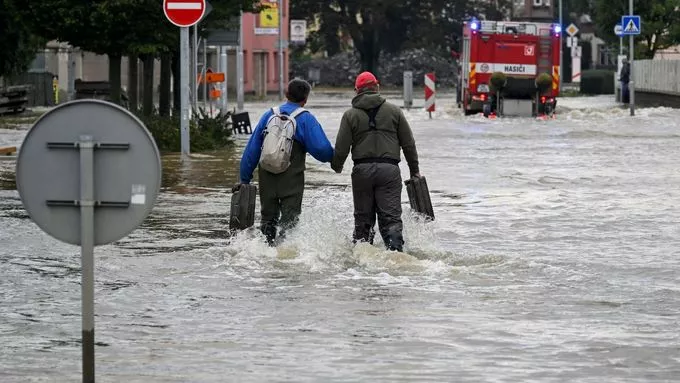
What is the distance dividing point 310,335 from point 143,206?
2851 millimetres

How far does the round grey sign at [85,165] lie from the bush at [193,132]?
19.8 m

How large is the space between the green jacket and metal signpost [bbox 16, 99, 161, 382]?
18.9ft

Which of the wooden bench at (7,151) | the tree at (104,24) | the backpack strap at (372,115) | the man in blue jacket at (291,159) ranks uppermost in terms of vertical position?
the tree at (104,24)

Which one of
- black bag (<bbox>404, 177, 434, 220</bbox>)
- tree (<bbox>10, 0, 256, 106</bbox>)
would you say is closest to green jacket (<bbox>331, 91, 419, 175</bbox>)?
black bag (<bbox>404, 177, 434, 220</bbox>)

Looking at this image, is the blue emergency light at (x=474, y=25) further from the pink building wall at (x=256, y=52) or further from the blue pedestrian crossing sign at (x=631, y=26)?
the pink building wall at (x=256, y=52)

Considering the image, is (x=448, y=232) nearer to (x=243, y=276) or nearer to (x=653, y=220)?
(x=653, y=220)

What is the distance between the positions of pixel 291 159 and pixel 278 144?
23 centimetres

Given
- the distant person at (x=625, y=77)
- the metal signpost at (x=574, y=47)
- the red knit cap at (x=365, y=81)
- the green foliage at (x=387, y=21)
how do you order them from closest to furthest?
the red knit cap at (x=365, y=81)
the distant person at (x=625, y=77)
the metal signpost at (x=574, y=47)
the green foliage at (x=387, y=21)

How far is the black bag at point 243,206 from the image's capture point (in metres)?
13.2

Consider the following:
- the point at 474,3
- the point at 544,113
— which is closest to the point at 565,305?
the point at 544,113

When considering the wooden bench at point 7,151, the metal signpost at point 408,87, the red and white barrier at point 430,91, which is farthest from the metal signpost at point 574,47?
the wooden bench at point 7,151

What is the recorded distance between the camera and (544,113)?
46500 mm

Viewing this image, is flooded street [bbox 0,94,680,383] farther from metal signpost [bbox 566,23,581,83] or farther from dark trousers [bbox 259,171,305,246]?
metal signpost [bbox 566,23,581,83]

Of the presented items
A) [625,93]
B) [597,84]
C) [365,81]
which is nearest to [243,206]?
[365,81]
